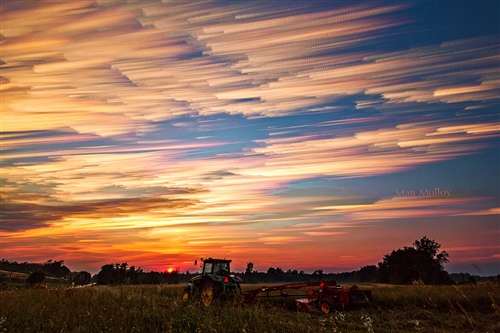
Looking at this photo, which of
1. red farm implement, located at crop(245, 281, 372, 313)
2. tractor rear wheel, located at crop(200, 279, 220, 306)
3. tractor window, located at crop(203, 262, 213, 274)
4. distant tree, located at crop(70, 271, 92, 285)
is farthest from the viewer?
tractor window, located at crop(203, 262, 213, 274)

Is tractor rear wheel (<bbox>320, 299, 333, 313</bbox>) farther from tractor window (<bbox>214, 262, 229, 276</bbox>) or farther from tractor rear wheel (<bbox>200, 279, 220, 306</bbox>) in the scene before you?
tractor window (<bbox>214, 262, 229, 276</bbox>)

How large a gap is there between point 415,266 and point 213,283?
1714 inches

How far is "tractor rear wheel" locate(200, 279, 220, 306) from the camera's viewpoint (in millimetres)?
22781

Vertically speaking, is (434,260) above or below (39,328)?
above

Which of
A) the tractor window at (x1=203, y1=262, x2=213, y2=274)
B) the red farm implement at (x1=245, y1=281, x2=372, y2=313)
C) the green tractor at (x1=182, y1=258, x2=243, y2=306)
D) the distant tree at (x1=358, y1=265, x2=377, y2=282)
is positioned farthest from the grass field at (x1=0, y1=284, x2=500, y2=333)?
the distant tree at (x1=358, y1=265, x2=377, y2=282)

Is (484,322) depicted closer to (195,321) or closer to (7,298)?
(195,321)

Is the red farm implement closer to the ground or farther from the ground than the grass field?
farther from the ground

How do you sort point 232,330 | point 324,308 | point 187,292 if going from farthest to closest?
point 187,292, point 324,308, point 232,330

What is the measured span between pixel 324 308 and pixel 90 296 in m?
11.5

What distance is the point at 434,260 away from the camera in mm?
61125

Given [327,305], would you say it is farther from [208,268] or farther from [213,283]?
[208,268]

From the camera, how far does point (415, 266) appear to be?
5838 cm

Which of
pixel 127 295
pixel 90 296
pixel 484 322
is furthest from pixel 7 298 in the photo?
pixel 484 322

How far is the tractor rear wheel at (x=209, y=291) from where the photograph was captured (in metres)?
22.8
